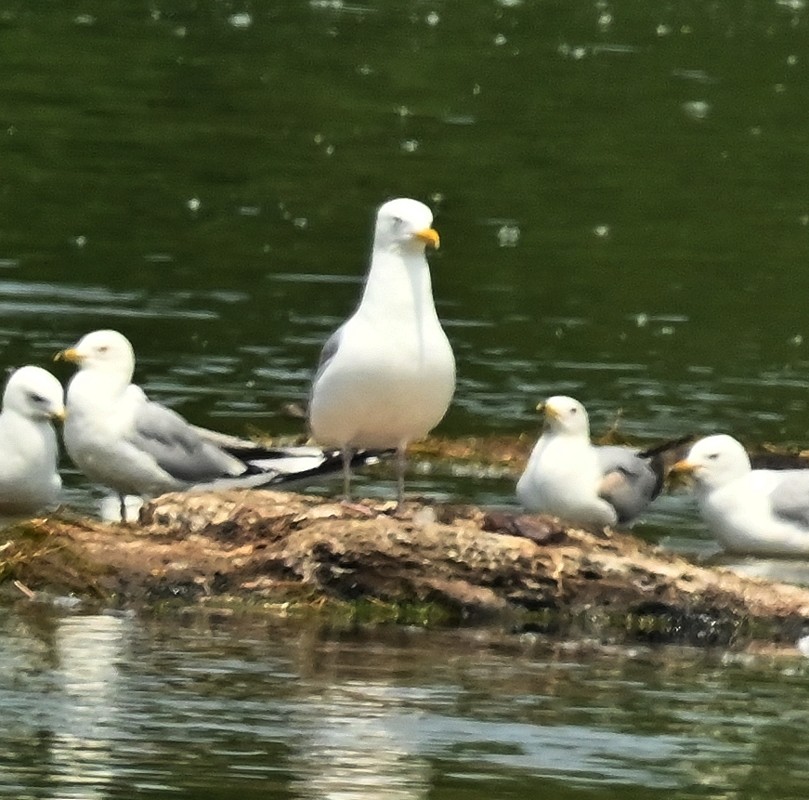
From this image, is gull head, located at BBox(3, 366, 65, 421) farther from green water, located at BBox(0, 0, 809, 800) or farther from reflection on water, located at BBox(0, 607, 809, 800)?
reflection on water, located at BBox(0, 607, 809, 800)

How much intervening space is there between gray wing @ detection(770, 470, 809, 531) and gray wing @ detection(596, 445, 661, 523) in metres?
0.66

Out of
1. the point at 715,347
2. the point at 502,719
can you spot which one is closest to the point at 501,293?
the point at 715,347

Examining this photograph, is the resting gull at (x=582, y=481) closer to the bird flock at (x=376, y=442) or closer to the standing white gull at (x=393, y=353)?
A: the bird flock at (x=376, y=442)

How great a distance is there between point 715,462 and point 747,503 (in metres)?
0.38

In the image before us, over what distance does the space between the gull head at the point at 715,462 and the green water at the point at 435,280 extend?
0.34 metres

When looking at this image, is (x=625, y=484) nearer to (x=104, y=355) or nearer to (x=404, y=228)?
(x=404, y=228)

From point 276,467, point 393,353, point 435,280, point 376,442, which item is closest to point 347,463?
point 376,442

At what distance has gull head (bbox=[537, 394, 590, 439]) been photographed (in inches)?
504

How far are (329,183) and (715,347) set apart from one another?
721 centimetres

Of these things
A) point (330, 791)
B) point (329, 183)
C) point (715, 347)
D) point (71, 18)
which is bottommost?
point (330, 791)

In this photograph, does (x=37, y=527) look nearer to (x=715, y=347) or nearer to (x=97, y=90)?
(x=715, y=347)

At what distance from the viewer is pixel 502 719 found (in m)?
8.72

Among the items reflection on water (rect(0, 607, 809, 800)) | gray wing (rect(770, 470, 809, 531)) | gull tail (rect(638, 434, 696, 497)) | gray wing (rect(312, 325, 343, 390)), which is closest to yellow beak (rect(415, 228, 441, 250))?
gray wing (rect(312, 325, 343, 390))

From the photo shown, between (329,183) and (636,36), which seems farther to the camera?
(636,36)
